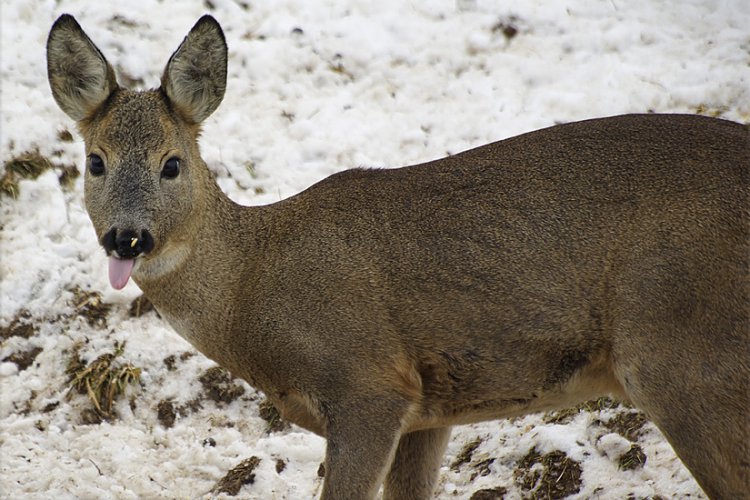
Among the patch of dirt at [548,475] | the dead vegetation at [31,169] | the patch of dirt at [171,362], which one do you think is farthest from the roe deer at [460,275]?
the dead vegetation at [31,169]

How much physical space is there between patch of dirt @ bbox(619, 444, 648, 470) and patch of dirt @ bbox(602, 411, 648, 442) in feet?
0.44

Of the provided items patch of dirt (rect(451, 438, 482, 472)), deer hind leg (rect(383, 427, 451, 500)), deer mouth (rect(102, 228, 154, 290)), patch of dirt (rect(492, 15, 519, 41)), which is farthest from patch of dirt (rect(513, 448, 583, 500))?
patch of dirt (rect(492, 15, 519, 41))

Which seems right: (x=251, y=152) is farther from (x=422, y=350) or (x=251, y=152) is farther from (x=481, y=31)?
(x=422, y=350)

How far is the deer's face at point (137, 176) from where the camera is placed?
505 cm

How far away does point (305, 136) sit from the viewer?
28.1 ft

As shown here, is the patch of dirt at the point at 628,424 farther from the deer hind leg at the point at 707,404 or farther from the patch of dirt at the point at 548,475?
the deer hind leg at the point at 707,404

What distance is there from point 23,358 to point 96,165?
2.49 m

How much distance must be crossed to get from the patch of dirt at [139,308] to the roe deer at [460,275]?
2.06m

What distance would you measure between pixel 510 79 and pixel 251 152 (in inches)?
84.2

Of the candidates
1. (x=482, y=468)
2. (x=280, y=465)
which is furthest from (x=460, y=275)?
(x=280, y=465)

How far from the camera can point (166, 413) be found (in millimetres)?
6961

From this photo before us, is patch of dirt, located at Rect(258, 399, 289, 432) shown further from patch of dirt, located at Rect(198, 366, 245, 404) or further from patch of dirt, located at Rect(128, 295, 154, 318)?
patch of dirt, located at Rect(128, 295, 154, 318)

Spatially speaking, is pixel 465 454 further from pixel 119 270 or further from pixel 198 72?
pixel 198 72

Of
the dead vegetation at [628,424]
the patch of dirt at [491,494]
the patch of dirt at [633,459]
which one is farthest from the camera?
the dead vegetation at [628,424]
